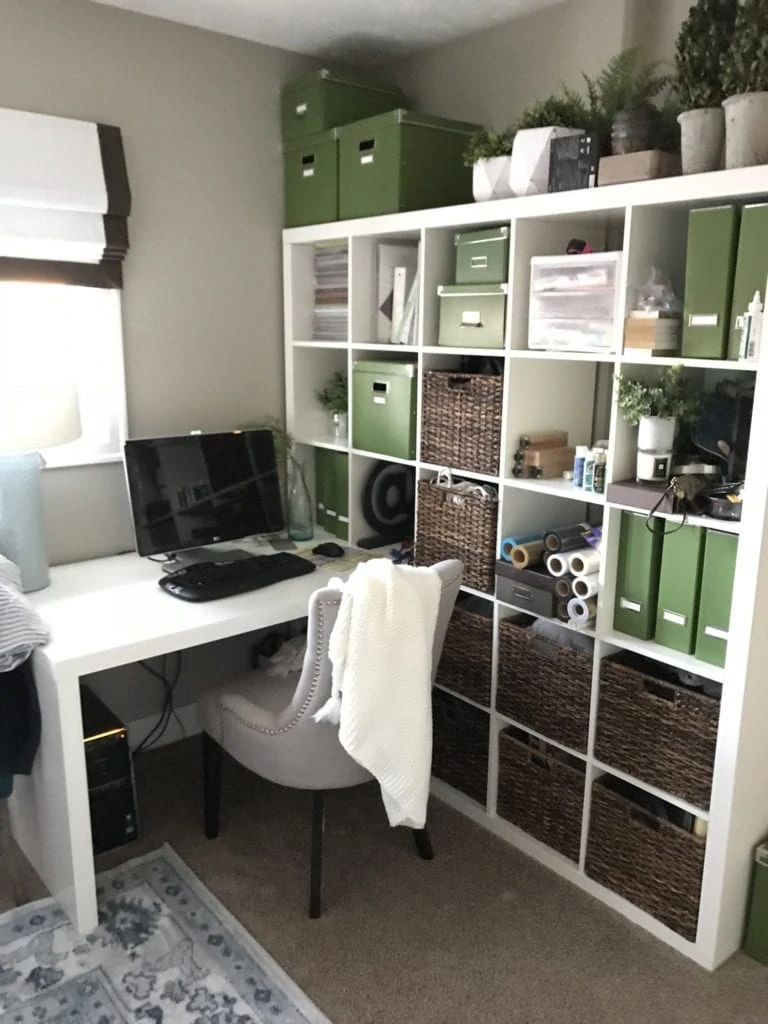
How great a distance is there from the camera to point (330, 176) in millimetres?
2775

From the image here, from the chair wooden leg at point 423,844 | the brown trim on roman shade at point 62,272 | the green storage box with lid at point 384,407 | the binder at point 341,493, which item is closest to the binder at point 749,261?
the green storage box with lid at point 384,407

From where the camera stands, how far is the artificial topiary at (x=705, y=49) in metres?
1.89

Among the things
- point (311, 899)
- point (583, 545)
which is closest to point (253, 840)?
point (311, 899)

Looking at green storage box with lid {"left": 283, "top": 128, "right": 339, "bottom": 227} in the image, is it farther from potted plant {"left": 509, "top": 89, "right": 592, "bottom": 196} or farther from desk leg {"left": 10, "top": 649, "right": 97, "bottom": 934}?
desk leg {"left": 10, "top": 649, "right": 97, "bottom": 934}

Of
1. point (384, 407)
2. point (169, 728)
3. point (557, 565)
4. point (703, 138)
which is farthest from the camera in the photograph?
point (169, 728)

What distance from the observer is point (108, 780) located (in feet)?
7.51

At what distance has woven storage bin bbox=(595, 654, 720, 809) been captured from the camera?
198 cm

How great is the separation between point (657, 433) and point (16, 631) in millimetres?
1598

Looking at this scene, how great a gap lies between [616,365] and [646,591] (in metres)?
0.56

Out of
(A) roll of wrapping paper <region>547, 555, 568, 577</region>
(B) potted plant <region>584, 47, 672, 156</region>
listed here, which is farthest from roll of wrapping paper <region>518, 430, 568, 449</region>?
(B) potted plant <region>584, 47, 672, 156</region>

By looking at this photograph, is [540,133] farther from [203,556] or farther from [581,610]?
[203,556]

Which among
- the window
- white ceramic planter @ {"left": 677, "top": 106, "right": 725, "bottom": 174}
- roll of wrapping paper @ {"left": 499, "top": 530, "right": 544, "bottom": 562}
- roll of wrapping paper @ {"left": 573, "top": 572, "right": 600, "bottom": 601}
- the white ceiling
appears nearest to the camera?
white ceramic planter @ {"left": 677, "top": 106, "right": 725, "bottom": 174}

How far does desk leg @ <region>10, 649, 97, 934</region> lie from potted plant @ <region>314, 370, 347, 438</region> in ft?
4.55

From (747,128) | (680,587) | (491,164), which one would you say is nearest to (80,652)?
(680,587)
